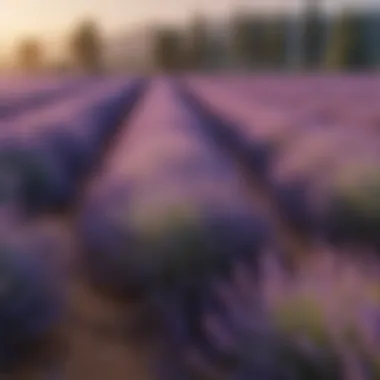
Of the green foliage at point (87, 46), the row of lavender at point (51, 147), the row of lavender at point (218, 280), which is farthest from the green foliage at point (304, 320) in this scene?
the green foliage at point (87, 46)

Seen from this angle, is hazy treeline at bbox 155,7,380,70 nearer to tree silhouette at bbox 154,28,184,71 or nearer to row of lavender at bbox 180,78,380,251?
tree silhouette at bbox 154,28,184,71

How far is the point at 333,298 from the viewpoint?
0.82ft

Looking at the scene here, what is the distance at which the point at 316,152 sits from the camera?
1.13 feet

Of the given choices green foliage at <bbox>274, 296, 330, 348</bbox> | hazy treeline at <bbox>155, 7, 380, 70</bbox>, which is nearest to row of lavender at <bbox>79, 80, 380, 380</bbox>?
green foliage at <bbox>274, 296, 330, 348</bbox>

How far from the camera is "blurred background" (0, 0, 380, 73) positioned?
1415 millimetres

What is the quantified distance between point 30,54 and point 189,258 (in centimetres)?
127

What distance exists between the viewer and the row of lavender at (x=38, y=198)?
0.25 metres

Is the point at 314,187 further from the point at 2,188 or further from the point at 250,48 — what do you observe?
the point at 250,48

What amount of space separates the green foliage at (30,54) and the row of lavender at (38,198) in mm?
945

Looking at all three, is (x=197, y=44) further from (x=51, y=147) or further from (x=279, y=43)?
(x=51, y=147)

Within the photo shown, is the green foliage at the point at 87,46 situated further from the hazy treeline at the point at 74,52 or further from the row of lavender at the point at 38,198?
the row of lavender at the point at 38,198

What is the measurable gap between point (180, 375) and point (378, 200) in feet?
0.35

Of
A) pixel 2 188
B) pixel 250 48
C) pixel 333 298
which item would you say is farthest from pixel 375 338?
pixel 250 48

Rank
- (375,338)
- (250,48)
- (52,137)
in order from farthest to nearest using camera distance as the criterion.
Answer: (250,48)
(52,137)
(375,338)
